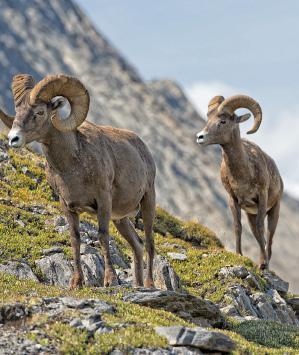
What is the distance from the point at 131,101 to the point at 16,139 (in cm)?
12903

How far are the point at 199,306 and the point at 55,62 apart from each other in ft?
437

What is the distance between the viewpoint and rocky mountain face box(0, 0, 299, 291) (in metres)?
123

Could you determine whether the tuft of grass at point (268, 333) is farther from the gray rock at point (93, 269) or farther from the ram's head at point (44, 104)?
the ram's head at point (44, 104)

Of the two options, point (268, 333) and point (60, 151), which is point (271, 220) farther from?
point (60, 151)

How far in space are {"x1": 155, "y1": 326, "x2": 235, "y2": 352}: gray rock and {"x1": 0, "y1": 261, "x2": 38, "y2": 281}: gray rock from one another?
550 centimetres

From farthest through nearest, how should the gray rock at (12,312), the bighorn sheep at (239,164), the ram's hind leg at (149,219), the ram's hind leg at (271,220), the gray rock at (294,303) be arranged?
the ram's hind leg at (271,220) → the bighorn sheep at (239,164) → the gray rock at (294,303) → the ram's hind leg at (149,219) → the gray rock at (12,312)

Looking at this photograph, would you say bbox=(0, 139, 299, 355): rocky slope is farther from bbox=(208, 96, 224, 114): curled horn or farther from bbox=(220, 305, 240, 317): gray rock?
bbox=(208, 96, 224, 114): curled horn

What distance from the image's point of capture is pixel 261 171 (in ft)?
68.4

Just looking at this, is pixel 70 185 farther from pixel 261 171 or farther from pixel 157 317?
pixel 261 171

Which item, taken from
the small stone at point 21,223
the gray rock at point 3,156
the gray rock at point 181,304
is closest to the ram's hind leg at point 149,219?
the gray rock at point 181,304

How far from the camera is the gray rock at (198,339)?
10695mm

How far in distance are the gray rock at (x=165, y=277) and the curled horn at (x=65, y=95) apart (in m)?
5.10

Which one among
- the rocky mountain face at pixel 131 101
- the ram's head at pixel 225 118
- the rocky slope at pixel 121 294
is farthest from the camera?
the rocky mountain face at pixel 131 101

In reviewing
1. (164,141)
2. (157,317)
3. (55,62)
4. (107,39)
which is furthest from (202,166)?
(157,317)
